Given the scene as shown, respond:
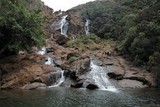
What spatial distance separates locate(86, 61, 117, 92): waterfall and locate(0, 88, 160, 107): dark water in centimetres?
463

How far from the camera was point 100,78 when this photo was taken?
4725 cm

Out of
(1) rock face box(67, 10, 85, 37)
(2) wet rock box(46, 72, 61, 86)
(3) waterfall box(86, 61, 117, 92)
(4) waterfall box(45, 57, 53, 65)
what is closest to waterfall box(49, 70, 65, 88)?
(2) wet rock box(46, 72, 61, 86)

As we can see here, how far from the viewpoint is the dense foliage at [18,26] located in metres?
45.5

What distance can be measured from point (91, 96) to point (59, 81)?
1231 cm

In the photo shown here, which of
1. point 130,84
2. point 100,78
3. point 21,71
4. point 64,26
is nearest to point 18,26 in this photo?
point 21,71

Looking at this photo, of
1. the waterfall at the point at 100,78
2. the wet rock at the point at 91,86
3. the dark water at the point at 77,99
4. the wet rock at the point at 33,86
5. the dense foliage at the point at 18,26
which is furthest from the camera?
the dense foliage at the point at 18,26

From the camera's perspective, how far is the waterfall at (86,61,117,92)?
4453cm

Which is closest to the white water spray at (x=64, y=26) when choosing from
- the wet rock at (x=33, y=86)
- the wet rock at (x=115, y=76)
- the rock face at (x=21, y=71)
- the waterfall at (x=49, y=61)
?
the waterfall at (x=49, y=61)

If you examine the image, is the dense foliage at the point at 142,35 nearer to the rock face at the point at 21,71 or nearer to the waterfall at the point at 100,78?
the waterfall at the point at 100,78

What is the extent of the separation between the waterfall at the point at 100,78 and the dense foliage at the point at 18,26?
31.9 ft

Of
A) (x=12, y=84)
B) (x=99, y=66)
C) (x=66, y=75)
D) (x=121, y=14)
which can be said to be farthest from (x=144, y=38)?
(x=121, y=14)

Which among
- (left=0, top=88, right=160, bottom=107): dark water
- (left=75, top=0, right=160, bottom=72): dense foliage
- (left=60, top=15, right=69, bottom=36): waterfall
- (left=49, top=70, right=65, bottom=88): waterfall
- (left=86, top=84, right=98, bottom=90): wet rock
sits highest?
(left=60, top=15, right=69, bottom=36): waterfall

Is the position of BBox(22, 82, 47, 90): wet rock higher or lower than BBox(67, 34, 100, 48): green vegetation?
lower

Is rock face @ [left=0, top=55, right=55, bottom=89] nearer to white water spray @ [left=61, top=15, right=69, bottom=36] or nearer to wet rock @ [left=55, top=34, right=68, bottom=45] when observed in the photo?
wet rock @ [left=55, top=34, right=68, bottom=45]
